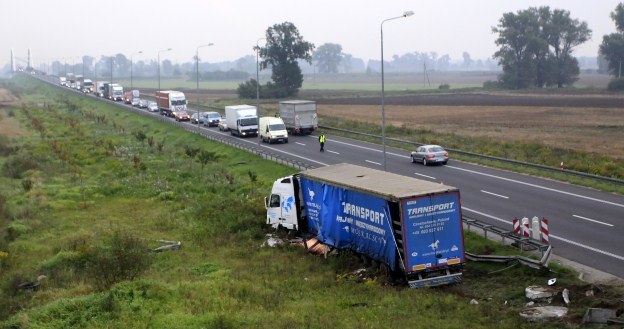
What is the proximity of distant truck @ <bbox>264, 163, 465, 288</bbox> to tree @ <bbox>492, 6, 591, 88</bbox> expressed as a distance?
141 meters

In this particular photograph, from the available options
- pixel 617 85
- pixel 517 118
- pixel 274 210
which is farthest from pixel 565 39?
pixel 274 210

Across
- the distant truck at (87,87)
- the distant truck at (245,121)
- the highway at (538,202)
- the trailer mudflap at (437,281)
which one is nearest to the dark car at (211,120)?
the distant truck at (245,121)

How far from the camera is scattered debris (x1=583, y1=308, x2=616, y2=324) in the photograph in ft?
57.9

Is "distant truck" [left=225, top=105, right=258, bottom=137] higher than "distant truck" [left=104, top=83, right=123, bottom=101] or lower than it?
lower

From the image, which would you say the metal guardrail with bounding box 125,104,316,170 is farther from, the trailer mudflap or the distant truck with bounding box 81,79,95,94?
the distant truck with bounding box 81,79,95,94

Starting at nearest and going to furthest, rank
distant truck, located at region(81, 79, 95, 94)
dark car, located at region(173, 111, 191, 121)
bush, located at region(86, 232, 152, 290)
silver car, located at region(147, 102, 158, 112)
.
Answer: bush, located at region(86, 232, 152, 290) → dark car, located at region(173, 111, 191, 121) → silver car, located at region(147, 102, 158, 112) → distant truck, located at region(81, 79, 95, 94)

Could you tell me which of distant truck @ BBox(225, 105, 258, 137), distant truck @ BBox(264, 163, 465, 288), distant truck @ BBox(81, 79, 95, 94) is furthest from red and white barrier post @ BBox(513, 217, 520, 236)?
distant truck @ BBox(81, 79, 95, 94)

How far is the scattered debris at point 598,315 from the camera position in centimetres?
1764

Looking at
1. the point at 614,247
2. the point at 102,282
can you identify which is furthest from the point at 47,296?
the point at 614,247

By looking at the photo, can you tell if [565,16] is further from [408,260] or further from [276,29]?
[408,260]

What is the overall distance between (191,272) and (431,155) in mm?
25779

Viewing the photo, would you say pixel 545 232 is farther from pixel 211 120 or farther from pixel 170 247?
pixel 211 120

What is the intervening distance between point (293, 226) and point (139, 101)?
92514 mm

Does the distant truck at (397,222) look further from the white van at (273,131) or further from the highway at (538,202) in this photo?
the white van at (273,131)
